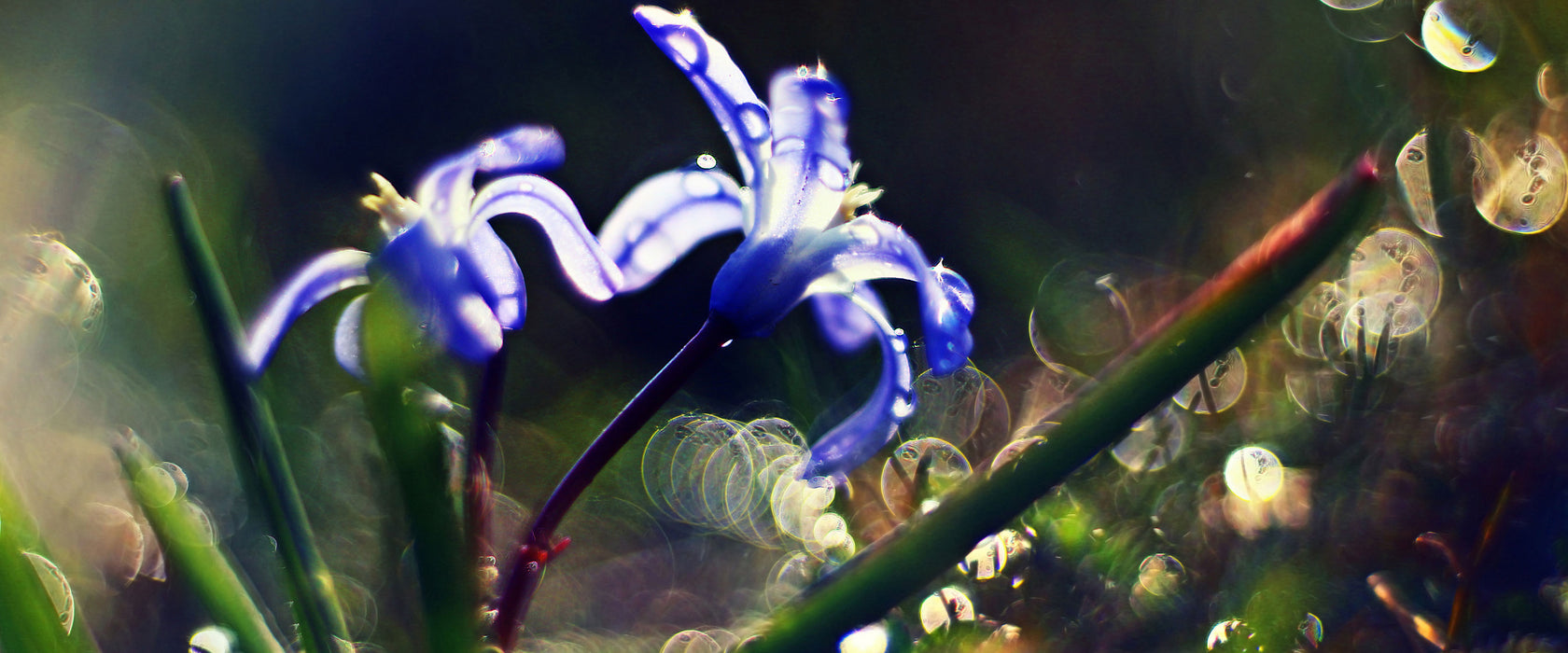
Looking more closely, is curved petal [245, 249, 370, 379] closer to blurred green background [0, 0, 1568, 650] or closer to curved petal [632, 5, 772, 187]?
blurred green background [0, 0, 1568, 650]

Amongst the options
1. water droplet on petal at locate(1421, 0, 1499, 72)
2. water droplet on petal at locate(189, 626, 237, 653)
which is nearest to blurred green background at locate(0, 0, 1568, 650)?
water droplet on petal at locate(1421, 0, 1499, 72)

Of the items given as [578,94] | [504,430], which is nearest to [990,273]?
[504,430]

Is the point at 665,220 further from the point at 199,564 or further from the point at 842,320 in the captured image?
the point at 199,564

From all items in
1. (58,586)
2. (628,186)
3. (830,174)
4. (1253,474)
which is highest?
(830,174)

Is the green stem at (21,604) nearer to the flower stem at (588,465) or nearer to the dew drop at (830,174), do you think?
the flower stem at (588,465)

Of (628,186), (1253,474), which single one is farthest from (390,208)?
(628,186)

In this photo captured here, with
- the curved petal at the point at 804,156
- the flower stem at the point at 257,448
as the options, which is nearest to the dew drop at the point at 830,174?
the curved petal at the point at 804,156

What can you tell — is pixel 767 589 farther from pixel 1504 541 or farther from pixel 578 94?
pixel 578 94
